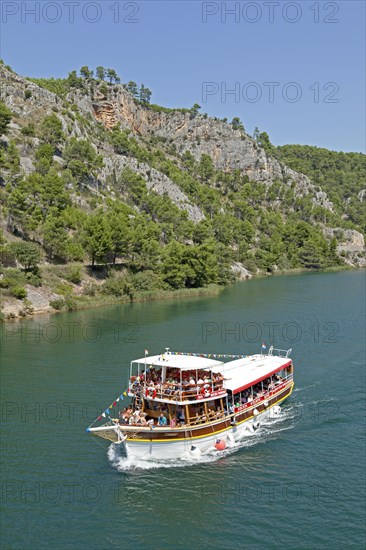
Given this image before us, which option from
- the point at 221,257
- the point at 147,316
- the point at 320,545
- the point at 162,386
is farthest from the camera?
the point at 221,257

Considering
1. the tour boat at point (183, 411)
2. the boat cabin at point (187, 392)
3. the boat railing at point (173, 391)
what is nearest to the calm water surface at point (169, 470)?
the tour boat at point (183, 411)

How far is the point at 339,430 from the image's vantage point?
35.1 metres

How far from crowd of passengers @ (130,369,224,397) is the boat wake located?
401 centimetres

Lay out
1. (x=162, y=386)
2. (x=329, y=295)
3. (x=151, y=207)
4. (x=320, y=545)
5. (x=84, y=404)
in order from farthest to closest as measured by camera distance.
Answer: (x=151, y=207), (x=329, y=295), (x=84, y=404), (x=162, y=386), (x=320, y=545)

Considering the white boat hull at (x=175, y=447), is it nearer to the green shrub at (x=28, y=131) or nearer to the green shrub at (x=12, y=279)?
the green shrub at (x=12, y=279)

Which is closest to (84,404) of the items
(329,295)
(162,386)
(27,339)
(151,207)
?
(162,386)

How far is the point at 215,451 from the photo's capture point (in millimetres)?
32875

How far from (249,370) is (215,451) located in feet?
33.2

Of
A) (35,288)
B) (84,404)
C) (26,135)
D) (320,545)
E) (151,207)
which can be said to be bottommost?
(320,545)

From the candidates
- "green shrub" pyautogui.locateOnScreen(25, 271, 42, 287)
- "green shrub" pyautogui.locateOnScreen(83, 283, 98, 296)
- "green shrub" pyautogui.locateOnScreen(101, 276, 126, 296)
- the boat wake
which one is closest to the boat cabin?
the boat wake

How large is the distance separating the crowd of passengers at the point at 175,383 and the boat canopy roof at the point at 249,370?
6.87 feet

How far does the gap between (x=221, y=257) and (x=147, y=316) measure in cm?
5620

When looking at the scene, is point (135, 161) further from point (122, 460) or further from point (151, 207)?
point (122, 460)

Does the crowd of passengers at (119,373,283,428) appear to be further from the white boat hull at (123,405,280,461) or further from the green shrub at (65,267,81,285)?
the green shrub at (65,267,81,285)
